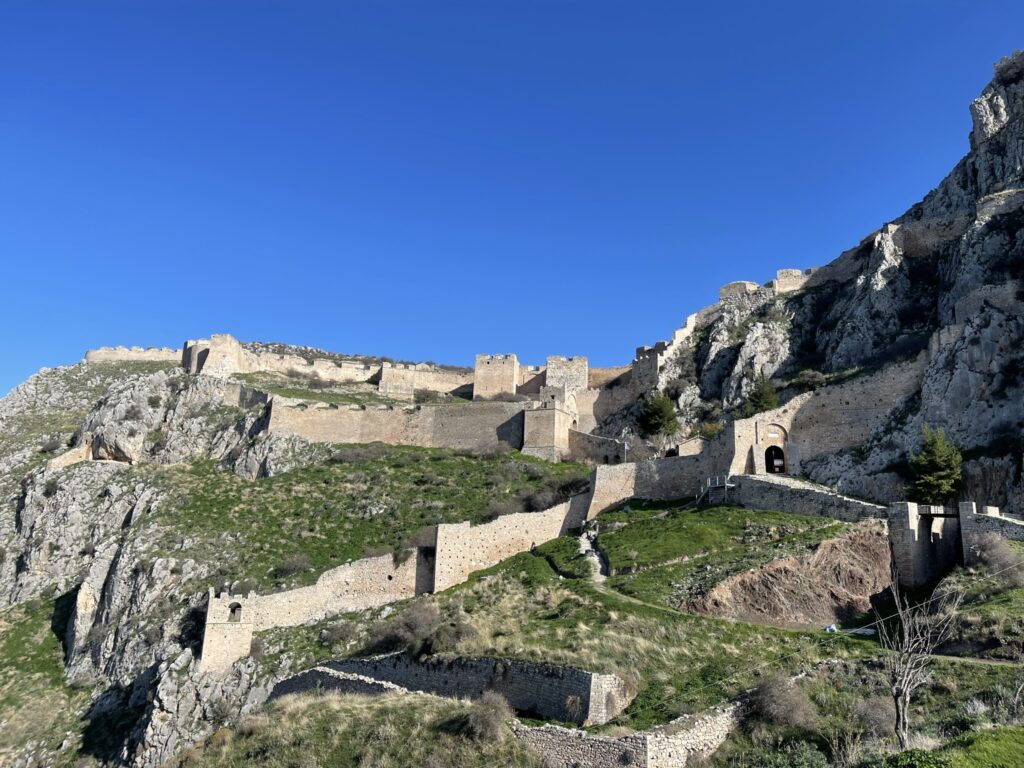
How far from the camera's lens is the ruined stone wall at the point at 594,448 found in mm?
54656

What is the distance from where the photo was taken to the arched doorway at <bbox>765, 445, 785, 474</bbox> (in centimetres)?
4050

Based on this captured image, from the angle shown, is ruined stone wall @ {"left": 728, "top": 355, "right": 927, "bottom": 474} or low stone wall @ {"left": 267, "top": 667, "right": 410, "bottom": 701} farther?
ruined stone wall @ {"left": 728, "top": 355, "right": 927, "bottom": 474}

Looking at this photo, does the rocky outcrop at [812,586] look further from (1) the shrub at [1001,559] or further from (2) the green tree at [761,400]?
(2) the green tree at [761,400]

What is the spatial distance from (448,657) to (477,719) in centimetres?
605

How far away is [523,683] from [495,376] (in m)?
48.7

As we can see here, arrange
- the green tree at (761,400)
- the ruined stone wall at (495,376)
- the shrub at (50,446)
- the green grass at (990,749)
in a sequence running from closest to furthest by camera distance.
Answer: the green grass at (990,749), the green tree at (761,400), the shrub at (50,446), the ruined stone wall at (495,376)

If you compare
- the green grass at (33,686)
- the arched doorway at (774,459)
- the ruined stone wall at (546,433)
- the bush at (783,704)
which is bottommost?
the green grass at (33,686)

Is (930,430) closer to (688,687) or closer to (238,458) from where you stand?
(688,687)

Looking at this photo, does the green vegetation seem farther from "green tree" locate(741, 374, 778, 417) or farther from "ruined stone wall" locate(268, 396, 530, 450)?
"ruined stone wall" locate(268, 396, 530, 450)

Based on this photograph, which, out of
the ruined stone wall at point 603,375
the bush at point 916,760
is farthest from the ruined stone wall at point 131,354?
the bush at point 916,760

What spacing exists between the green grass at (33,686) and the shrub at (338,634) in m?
11.6

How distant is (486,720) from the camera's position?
68.6 feet

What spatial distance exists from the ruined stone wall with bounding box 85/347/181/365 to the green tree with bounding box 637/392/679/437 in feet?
158

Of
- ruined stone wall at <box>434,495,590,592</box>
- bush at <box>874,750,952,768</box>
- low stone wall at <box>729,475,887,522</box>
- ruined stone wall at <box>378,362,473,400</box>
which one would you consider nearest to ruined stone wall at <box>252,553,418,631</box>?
ruined stone wall at <box>434,495,590,592</box>
